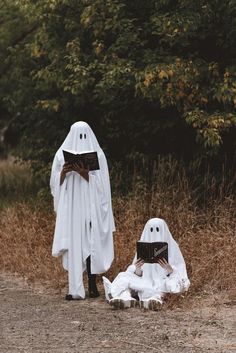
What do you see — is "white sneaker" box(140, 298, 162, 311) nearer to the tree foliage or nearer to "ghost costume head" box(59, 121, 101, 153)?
"ghost costume head" box(59, 121, 101, 153)

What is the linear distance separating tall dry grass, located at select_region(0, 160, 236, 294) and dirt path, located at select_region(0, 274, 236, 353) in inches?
Answer: 30.6

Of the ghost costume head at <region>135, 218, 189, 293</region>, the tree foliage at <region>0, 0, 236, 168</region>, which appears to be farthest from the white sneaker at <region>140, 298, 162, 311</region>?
the tree foliage at <region>0, 0, 236, 168</region>

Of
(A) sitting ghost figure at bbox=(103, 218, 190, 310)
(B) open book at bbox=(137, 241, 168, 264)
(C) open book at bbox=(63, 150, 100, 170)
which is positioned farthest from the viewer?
(C) open book at bbox=(63, 150, 100, 170)

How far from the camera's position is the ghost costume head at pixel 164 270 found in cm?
845

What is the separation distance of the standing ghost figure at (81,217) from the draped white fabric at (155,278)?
0.45 meters

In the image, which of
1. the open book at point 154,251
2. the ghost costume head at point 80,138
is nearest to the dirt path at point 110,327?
the open book at point 154,251

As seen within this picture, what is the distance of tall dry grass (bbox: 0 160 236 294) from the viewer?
9.59m

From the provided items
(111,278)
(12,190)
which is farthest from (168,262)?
(12,190)

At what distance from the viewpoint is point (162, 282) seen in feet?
27.9

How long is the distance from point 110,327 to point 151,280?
3.41ft

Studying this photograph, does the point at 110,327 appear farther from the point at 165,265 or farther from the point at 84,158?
the point at 84,158

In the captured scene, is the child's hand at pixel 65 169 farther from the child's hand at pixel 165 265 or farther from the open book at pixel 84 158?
the child's hand at pixel 165 265

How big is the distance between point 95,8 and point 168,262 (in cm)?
506

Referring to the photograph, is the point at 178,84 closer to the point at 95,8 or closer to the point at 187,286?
the point at 95,8
